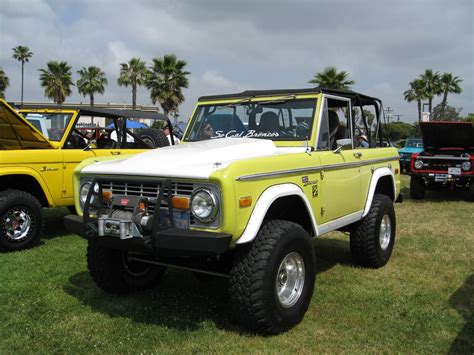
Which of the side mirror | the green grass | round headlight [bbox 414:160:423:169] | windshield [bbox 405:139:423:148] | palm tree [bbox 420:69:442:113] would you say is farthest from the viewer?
palm tree [bbox 420:69:442:113]

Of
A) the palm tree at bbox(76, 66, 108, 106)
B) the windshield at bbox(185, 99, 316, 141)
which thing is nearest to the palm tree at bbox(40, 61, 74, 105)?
the palm tree at bbox(76, 66, 108, 106)

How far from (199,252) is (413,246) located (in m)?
4.36

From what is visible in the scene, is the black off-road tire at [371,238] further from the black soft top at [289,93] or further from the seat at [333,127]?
the black soft top at [289,93]

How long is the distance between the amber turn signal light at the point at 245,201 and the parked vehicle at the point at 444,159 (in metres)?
8.92

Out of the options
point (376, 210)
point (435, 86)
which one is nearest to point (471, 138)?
point (376, 210)

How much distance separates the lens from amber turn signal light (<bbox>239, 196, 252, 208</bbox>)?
10.6 ft

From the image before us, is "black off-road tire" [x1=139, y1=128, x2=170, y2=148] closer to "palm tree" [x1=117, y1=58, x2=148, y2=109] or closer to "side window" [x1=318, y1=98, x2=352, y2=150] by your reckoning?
"side window" [x1=318, y1=98, x2=352, y2=150]

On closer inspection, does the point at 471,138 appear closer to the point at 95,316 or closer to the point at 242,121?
the point at 242,121

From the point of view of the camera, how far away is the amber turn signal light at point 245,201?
3223mm

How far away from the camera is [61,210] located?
9320 mm

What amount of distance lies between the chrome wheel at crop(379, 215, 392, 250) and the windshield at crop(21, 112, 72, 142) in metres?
4.80

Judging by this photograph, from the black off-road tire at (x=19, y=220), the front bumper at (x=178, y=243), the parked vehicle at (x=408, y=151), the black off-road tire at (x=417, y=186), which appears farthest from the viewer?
the parked vehicle at (x=408, y=151)

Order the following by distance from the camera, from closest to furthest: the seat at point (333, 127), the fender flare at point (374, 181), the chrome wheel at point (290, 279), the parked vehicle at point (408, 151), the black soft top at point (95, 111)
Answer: the chrome wheel at point (290, 279) < the seat at point (333, 127) < the fender flare at point (374, 181) < the black soft top at point (95, 111) < the parked vehicle at point (408, 151)

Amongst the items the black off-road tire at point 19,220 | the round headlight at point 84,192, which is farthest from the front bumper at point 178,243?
the black off-road tire at point 19,220
